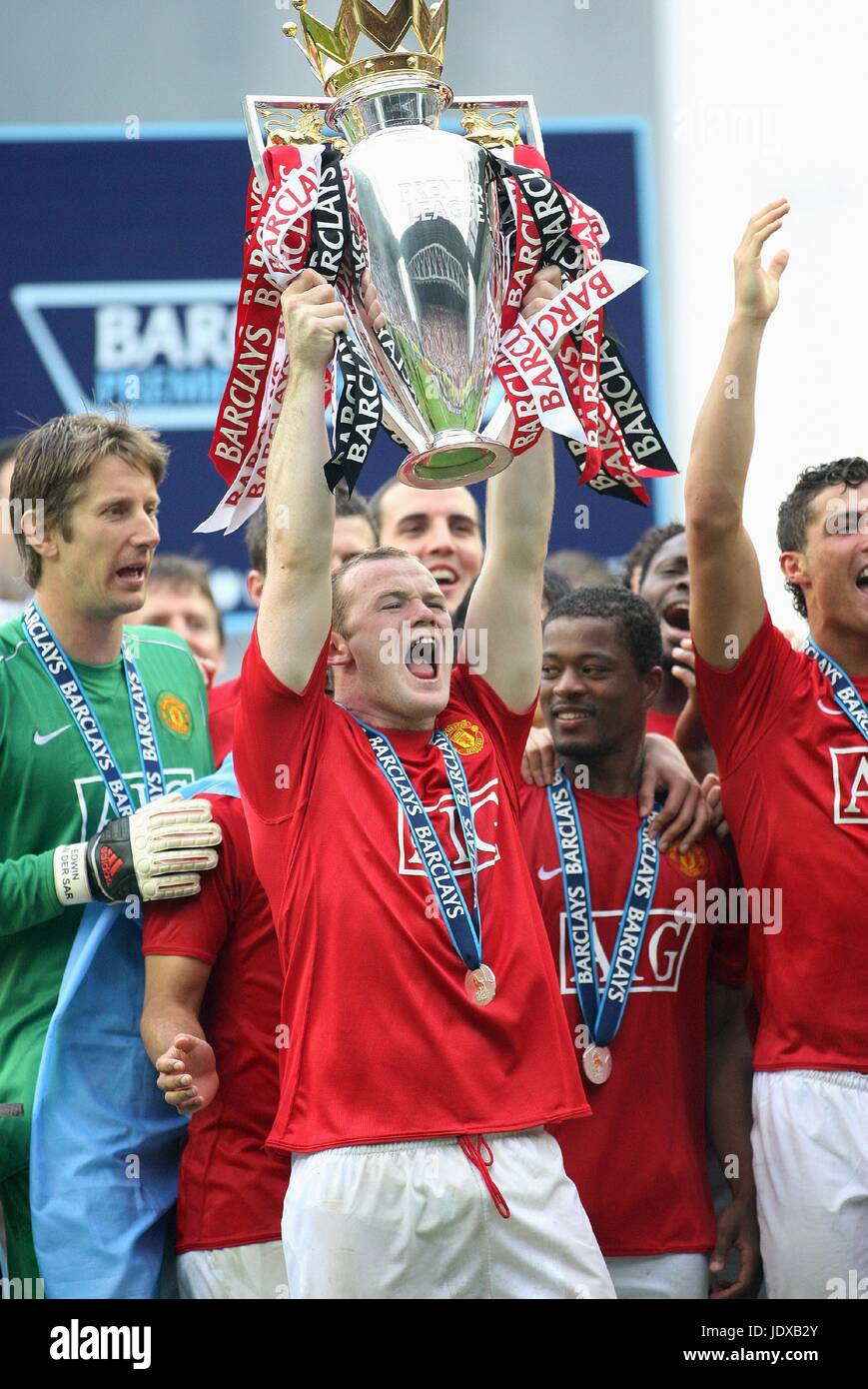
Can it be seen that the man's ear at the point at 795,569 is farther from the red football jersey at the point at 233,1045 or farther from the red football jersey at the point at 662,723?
the red football jersey at the point at 233,1045

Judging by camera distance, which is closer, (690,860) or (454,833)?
(454,833)

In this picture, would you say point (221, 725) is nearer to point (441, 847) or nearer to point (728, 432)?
point (441, 847)

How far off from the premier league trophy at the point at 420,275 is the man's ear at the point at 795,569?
1.65ft

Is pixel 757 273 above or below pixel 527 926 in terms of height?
above

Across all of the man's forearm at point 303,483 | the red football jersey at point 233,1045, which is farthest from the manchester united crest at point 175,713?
the man's forearm at point 303,483

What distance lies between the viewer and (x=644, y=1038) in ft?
10.4

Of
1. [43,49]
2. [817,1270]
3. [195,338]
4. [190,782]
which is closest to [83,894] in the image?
[190,782]

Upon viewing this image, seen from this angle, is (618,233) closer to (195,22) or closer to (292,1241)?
(195,22)

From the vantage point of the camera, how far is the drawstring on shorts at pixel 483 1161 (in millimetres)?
2619

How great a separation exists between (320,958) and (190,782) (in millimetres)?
830

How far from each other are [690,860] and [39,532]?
145 centimetres

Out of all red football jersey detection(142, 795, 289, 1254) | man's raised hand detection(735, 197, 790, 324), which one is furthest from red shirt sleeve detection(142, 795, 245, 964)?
man's raised hand detection(735, 197, 790, 324)

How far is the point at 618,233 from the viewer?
7.15m

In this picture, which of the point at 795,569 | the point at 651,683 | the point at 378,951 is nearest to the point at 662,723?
the point at 651,683
